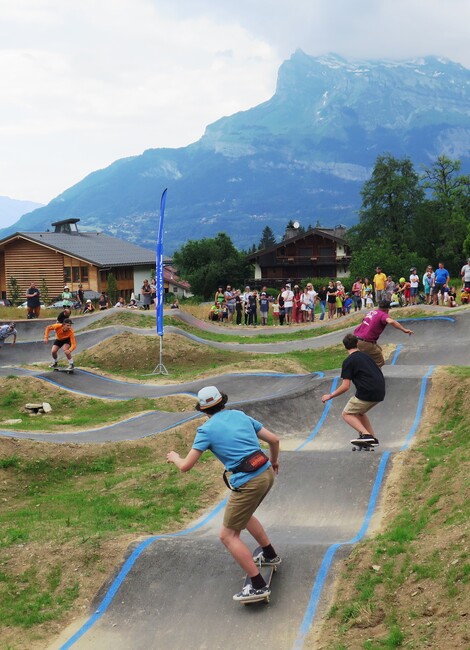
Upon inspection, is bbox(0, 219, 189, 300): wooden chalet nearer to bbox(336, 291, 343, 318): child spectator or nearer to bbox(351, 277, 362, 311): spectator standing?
bbox(336, 291, 343, 318): child spectator

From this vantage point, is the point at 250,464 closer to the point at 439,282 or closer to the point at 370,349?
the point at 370,349

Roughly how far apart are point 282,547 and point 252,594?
1.24m

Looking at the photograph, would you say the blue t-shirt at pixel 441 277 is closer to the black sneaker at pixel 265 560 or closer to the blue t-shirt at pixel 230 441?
the black sneaker at pixel 265 560

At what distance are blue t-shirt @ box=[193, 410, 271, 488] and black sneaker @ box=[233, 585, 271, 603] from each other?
1.12m

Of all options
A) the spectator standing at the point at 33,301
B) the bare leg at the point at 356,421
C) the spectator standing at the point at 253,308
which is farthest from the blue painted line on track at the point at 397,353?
the spectator standing at the point at 33,301

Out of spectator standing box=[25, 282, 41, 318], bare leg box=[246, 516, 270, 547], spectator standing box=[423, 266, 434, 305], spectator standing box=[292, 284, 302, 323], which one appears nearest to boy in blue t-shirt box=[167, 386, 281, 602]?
bare leg box=[246, 516, 270, 547]

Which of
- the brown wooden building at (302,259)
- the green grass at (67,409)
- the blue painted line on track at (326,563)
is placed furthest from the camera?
the brown wooden building at (302,259)

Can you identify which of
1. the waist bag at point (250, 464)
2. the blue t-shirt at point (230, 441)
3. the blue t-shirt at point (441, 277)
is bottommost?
the waist bag at point (250, 464)

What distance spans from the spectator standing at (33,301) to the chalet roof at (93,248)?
32759mm

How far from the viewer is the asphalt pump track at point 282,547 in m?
7.49

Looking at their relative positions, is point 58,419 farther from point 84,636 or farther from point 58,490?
point 84,636

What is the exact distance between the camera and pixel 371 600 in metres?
7.29

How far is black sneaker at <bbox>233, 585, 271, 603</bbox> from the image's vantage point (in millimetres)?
7574

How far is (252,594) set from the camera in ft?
24.9
